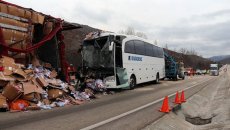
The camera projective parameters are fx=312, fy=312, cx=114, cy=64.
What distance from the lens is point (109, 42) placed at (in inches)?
Result: 698

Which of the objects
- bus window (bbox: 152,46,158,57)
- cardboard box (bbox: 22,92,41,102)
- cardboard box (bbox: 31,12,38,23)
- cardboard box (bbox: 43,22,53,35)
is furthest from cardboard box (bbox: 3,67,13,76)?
bus window (bbox: 152,46,158,57)

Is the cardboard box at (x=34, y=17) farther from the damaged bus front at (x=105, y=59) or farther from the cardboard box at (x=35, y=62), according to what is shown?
the damaged bus front at (x=105, y=59)

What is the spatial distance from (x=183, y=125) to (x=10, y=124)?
5230 mm

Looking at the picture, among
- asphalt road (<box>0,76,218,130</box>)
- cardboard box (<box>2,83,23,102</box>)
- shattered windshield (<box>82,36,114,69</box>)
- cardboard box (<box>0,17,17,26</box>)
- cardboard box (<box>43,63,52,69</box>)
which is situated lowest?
asphalt road (<box>0,76,218,130</box>)

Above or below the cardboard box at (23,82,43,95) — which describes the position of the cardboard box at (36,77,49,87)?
above

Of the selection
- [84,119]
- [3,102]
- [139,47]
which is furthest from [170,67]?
[84,119]

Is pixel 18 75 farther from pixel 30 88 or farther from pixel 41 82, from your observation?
pixel 41 82

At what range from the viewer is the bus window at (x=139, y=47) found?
2103 centimetres

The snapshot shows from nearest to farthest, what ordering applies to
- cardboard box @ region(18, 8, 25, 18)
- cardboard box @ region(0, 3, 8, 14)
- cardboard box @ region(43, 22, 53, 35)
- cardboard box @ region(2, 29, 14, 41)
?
cardboard box @ region(0, 3, 8, 14) → cardboard box @ region(2, 29, 14, 41) → cardboard box @ region(18, 8, 25, 18) → cardboard box @ region(43, 22, 53, 35)

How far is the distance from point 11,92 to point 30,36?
3372 mm

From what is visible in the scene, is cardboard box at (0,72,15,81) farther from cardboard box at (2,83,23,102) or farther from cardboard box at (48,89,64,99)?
cardboard box at (48,89,64,99)

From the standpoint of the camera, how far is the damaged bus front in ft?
57.5

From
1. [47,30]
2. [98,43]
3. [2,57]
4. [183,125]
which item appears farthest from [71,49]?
[183,125]

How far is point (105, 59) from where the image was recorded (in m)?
17.7
